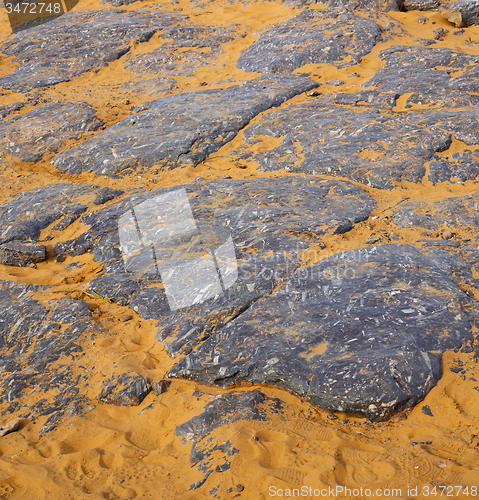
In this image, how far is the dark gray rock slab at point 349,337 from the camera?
7.36ft

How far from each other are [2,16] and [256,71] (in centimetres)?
797

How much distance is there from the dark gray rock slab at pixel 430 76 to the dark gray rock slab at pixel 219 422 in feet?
14.1

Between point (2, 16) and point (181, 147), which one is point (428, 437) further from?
point (2, 16)

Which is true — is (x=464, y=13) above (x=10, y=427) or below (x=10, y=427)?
above

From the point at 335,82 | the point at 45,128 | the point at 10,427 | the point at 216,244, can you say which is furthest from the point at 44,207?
the point at 335,82

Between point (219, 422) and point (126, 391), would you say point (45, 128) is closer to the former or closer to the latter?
→ point (126, 391)

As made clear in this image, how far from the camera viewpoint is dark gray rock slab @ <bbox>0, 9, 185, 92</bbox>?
24.3 ft

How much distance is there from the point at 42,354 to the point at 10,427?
526mm

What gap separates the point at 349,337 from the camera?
2469 millimetres

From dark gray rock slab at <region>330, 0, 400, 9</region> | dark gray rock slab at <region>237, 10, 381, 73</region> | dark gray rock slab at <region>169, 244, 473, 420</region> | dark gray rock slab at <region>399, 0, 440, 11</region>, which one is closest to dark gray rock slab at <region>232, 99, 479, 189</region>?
dark gray rock slab at <region>169, 244, 473, 420</region>

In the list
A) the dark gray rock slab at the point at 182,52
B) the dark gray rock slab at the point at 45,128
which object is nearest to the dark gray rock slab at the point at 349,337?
the dark gray rock slab at the point at 45,128

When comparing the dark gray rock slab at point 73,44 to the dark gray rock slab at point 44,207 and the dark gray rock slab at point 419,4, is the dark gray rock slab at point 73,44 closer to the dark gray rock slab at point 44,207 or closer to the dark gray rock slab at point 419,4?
the dark gray rock slab at point 44,207

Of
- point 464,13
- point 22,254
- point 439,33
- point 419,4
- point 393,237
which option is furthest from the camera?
point 419,4

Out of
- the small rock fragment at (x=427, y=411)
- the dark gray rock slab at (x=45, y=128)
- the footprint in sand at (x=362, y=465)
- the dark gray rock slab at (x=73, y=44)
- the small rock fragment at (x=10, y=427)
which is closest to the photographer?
the footprint in sand at (x=362, y=465)
